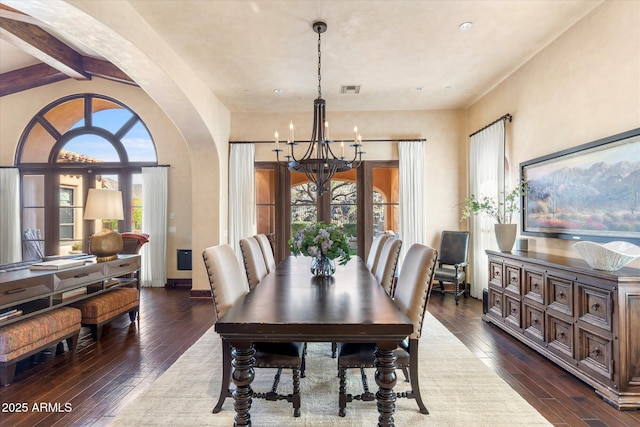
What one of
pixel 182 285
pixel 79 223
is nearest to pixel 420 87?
pixel 182 285

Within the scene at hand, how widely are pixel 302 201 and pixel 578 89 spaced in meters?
3.89

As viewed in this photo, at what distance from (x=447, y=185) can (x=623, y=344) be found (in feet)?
11.8

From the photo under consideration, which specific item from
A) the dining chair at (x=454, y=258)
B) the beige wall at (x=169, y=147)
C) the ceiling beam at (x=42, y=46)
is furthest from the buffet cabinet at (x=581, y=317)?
the ceiling beam at (x=42, y=46)

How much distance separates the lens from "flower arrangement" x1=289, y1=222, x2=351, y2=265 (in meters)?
2.56

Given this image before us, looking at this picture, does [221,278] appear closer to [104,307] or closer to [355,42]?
[104,307]

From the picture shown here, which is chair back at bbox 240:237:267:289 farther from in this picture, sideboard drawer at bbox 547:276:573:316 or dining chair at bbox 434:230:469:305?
dining chair at bbox 434:230:469:305

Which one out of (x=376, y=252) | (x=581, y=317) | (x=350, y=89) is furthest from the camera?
(x=350, y=89)

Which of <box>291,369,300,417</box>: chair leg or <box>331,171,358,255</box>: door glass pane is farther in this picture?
<box>331,171,358,255</box>: door glass pane

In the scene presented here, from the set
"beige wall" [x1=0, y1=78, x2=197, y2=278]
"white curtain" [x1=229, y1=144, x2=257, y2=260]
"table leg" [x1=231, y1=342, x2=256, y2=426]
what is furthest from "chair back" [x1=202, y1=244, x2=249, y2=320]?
"beige wall" [x1=0, y1=78, x2=197, y2=278]

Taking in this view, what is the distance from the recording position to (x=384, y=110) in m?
5.47

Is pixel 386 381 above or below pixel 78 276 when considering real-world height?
below

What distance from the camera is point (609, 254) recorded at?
2.23 meters

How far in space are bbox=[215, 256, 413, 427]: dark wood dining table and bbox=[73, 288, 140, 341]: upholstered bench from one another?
2195 millimetres

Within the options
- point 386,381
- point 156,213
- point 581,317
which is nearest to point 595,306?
point 581,317
